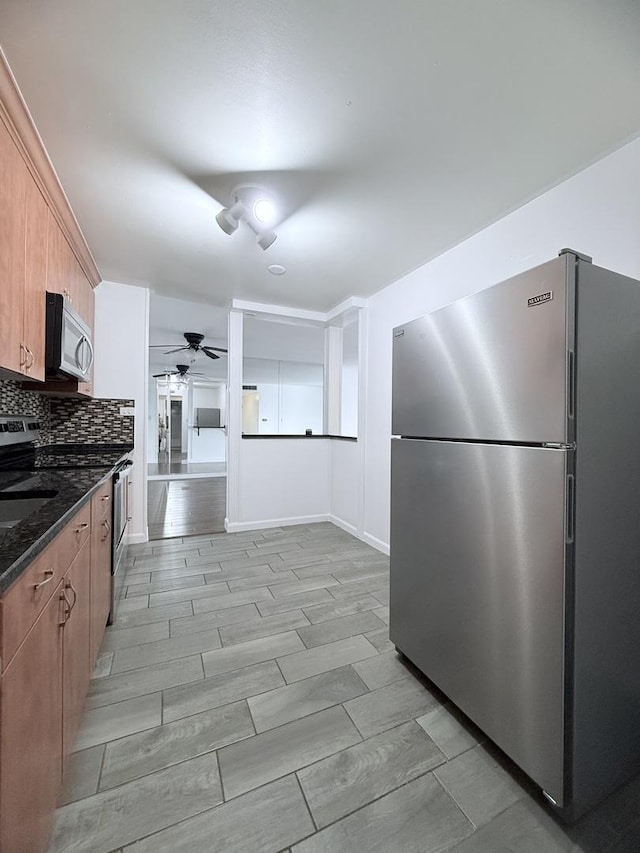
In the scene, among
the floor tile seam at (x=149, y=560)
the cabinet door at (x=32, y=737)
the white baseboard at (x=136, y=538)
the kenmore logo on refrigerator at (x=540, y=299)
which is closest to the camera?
the cabinet door at (x=32, y=737)

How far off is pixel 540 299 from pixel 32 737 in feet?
5.87

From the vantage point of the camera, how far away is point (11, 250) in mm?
1431

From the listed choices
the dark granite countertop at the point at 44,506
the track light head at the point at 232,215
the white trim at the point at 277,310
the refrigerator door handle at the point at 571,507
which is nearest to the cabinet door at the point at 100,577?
the dark granite countertop at the point at 44,506

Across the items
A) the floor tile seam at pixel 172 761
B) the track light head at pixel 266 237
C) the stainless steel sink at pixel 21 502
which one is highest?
the track light head at pixel 266 237

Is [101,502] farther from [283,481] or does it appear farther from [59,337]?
[283,481]

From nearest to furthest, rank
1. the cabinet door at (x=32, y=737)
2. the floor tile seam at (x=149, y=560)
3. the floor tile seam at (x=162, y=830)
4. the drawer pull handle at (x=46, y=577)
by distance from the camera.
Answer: the cabinet door at (x=32, y=737), the drawer pull handle at (x=46, y=577), the floor tile seam at (x=162, y=830), the floor tile seam at (x=149, y=560)

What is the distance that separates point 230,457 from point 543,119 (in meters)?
3.47

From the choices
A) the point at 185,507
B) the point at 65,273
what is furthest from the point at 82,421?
the point at 185,507

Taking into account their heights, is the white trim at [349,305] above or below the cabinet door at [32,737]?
above

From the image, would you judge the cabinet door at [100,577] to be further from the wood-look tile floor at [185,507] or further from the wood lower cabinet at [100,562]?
the wood-look tile floor at [185,507]

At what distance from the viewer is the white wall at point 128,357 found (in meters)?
3.31

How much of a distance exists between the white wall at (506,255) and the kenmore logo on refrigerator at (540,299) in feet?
2.74

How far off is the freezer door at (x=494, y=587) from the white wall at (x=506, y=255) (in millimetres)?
1181

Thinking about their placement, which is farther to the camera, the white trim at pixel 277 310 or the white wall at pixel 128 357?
the white trim at pixel 277 310
